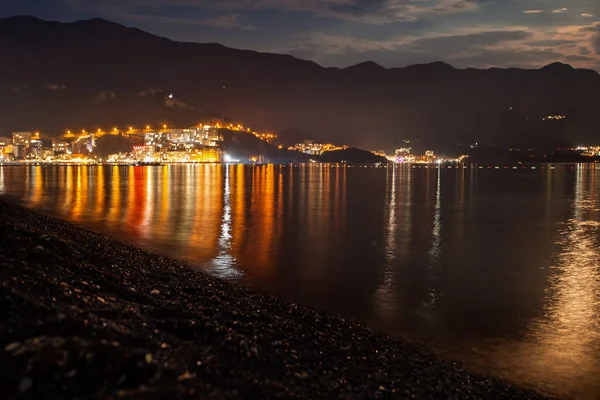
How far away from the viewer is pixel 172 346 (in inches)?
214

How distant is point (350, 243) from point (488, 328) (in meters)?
9.62

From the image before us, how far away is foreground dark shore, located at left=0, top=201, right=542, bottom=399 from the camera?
4496mm

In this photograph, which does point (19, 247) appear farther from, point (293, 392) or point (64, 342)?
point (293, 392)

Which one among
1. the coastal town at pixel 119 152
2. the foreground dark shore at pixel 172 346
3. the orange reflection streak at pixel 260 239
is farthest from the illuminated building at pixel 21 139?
the foreground dark shore at pixel 172 346

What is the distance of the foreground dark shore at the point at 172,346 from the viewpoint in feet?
14.8

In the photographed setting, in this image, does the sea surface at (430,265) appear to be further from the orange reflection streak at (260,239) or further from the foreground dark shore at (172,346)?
the foreground dark shore at (172,346)

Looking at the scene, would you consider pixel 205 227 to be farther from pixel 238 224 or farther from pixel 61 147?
pixel 61 147

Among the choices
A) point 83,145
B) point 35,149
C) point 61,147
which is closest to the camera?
point 35,149

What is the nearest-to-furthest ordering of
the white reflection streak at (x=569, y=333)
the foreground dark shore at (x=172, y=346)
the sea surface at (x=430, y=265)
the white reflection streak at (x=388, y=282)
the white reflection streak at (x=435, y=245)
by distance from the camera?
the foreground dark shore at (x=172, y=346) → the white reflection streak at (x=569, y=333) → the sea surface at (x=430, y=265) → the white reflection streak at (x=388, y=282) → the white reflection streak at (x=435, y=245)

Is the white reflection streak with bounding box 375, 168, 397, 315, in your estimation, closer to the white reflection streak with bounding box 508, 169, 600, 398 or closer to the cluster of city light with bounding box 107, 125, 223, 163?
the white reflection streak with bounding box 508, 169, 600, 398

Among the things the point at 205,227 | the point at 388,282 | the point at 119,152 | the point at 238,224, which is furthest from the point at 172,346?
the point at 119,152

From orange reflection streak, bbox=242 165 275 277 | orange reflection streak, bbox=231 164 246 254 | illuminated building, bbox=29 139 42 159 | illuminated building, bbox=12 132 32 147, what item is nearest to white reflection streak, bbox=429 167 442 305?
orange reflection streak, bbox=242 165 275 277

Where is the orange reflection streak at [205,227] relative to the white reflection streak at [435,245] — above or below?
above

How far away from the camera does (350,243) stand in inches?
745
